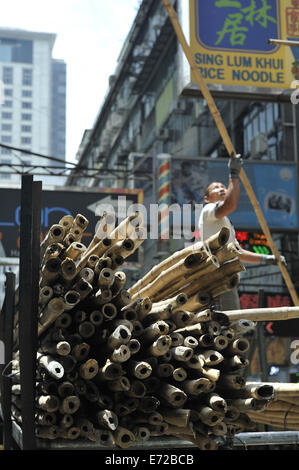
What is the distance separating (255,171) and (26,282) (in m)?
19.9

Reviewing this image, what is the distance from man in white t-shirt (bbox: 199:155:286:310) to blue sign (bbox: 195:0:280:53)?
10.4 m

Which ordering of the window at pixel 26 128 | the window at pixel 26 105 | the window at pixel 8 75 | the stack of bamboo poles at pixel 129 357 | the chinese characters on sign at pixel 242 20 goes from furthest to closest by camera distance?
the window at pixel 8 75
the window at pixel 26 105
the window at pixel 26 128
the chinese characters on sign at pixel 242 20
the stack of bamboo poles at pixel 129 357

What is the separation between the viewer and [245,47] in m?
16.3

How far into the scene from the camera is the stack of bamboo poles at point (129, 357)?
3.51 m

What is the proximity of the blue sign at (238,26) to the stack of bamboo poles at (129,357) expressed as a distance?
41.7ft

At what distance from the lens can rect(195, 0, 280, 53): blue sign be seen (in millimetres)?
16000

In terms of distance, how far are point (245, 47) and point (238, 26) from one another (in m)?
0.66

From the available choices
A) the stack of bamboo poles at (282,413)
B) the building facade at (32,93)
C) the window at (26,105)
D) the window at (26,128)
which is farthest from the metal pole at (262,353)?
the window at (26,105)

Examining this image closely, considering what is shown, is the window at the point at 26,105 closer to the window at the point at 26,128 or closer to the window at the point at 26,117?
the window at the point at 26,117

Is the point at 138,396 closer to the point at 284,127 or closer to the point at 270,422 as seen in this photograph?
the point at 270,422

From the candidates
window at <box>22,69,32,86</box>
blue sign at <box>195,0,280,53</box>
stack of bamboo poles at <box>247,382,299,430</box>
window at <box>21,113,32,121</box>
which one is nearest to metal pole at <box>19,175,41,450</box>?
stack of bamboo poles at <box>247,382,299,430</box>

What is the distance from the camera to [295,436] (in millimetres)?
4270

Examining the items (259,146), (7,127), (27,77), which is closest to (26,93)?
(27,77)
